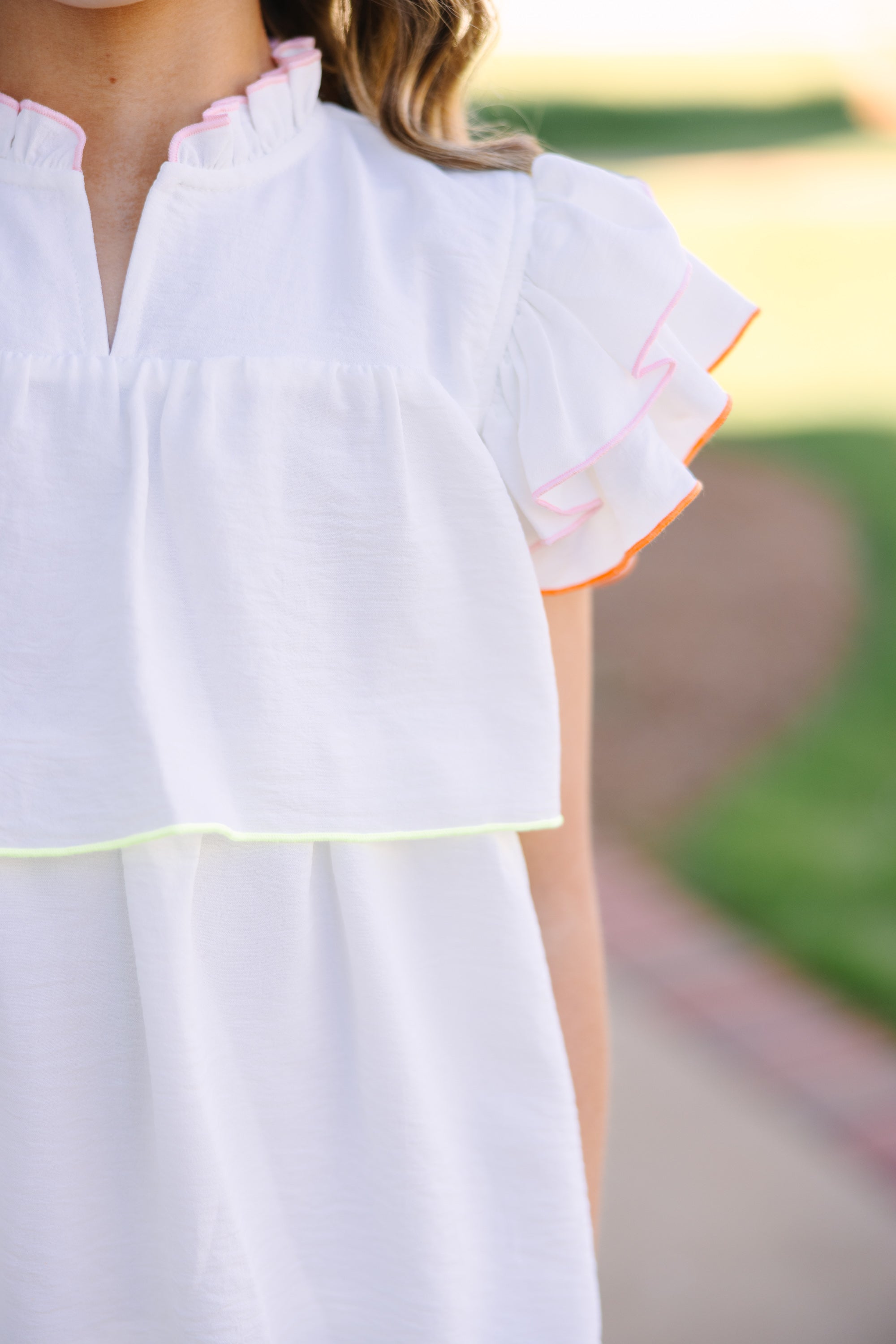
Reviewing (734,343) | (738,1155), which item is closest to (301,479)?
(734,343)

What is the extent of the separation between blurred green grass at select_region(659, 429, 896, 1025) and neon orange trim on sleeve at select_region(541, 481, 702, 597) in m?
2.42

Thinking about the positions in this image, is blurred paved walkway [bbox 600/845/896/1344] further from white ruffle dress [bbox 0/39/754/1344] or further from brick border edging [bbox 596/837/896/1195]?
white ruffle dress [bbox 0/39/754/1344]

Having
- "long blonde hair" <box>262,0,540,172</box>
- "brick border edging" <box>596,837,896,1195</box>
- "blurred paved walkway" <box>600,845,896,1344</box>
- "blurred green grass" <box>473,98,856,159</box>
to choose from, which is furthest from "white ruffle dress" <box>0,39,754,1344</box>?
"blurred green grass" <box>473,98,856,159</box>

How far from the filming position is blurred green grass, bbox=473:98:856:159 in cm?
1736

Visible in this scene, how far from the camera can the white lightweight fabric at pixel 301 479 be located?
3.62ft

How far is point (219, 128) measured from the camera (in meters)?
1.21

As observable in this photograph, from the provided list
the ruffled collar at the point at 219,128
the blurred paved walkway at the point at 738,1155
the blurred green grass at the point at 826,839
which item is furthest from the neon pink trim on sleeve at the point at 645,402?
the blurred green grass at the point at 826,839

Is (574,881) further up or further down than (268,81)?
further down

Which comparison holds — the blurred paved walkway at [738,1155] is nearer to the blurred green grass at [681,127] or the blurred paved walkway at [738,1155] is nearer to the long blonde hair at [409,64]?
the long blonde hair at [409,64]

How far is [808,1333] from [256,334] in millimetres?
2226

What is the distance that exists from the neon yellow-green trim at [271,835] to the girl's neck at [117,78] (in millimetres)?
463

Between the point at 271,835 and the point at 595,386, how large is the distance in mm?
463

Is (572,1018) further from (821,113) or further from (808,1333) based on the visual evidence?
(821,113)

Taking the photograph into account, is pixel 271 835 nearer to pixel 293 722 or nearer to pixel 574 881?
pixel 293 722
